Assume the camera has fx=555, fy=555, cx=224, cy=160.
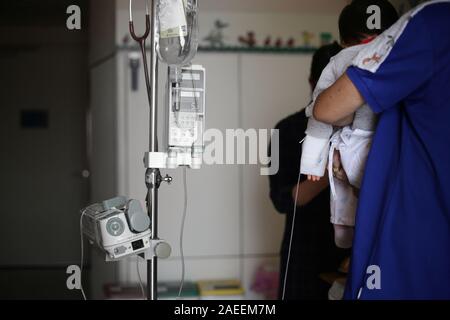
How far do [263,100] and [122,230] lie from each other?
156cm

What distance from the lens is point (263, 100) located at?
8.37 ft

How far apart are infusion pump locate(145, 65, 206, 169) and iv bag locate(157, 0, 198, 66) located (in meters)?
0.03

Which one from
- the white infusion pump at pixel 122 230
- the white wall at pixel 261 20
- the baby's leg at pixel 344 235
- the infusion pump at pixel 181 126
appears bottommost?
the baby's leg at pixel 344 235

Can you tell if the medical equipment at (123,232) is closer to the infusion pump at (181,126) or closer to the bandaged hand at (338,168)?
the infusion pump at (181,126)

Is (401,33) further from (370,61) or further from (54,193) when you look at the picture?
(54,193)

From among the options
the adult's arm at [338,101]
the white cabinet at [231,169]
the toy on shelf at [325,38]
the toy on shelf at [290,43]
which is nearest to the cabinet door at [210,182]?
the white cabinet at [231,169]

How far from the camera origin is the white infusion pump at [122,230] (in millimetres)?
1088

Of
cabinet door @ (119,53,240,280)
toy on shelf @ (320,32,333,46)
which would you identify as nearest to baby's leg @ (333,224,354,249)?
cabinet door @ (119,53,240,280)

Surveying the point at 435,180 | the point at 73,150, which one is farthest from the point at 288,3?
the point at 73,150

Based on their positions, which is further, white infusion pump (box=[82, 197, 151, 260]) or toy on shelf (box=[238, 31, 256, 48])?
toy on shelf (box=[238, 31, 256, 48])

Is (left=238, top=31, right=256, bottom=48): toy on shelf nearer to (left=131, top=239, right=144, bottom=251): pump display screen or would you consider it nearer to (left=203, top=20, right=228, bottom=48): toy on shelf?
(left=203, top=20, right=228, bottom=48): toy on shelf

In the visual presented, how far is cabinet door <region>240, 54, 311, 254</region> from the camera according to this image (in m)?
2.54

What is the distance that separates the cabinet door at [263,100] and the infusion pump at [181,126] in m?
1.36
